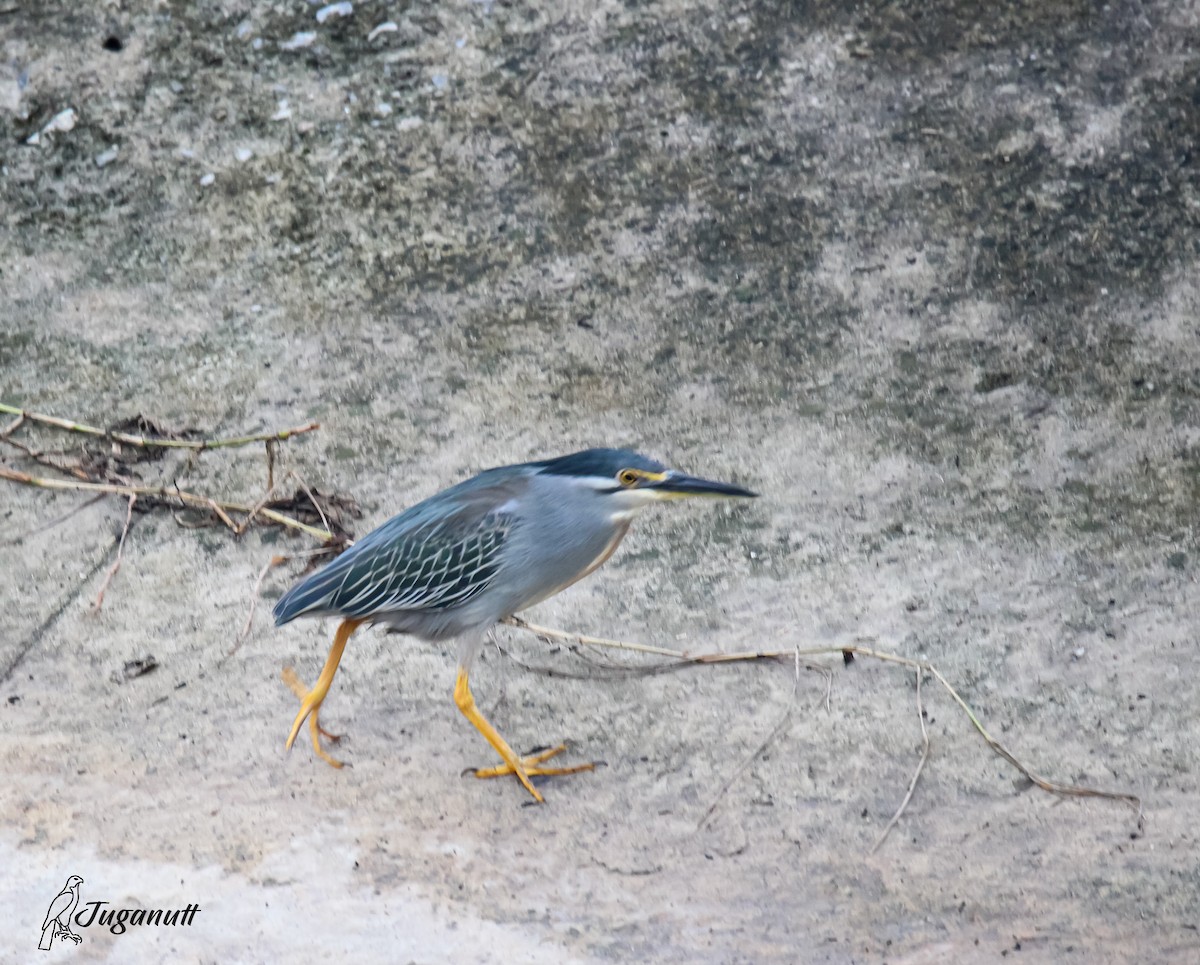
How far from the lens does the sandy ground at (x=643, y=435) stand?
11.3 ft

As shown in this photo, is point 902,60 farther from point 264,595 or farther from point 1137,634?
point 264,595

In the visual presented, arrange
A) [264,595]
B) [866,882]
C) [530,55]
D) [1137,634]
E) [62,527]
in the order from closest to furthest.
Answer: [866,882]
[1137,634]
[264,595]
[62,527]
[530,55]

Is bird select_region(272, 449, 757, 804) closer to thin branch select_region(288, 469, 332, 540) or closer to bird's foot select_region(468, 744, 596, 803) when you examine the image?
bird's foot select_region(468, 744, 596, 803)

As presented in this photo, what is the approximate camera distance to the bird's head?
3.65m

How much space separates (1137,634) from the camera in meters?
4.24

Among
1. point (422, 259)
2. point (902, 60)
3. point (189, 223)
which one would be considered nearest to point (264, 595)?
point (422, 259)

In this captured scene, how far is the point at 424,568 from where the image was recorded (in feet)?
12.1

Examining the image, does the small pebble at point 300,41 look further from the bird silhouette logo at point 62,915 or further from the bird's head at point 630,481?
the bird silhouette logo at point 62,915

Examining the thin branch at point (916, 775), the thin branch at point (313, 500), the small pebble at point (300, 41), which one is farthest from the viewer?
the small pebble at point (300, 41)

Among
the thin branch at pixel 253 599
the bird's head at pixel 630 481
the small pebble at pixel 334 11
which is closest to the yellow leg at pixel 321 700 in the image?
the thin branch at pixel 253 599

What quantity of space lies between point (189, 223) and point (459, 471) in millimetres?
2165

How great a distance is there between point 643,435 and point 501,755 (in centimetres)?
184

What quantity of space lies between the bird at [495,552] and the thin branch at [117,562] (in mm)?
1005

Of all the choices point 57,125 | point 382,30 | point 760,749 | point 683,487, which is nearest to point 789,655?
point 760,749
